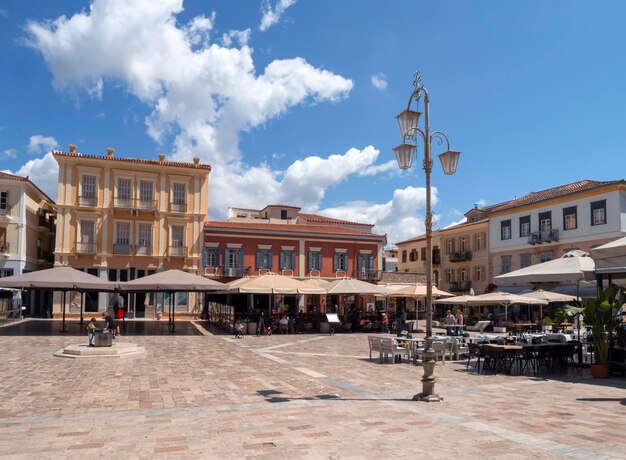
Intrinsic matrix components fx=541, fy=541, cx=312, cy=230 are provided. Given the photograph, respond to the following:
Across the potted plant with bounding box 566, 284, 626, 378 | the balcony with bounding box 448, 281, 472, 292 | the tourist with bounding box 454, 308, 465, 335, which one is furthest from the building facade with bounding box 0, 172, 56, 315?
the balcony with bounding box 448, 281, 472, 292

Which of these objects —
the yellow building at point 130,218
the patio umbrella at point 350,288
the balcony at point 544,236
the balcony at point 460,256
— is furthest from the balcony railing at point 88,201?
the balcony at point 544,236

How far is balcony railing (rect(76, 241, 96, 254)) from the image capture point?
34375 millimetres

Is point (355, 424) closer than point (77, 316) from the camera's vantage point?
Yes

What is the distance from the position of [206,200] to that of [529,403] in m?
30.3

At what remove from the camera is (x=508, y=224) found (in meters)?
41.8

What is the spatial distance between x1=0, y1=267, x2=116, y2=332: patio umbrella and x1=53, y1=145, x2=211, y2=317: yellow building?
11.3 metres

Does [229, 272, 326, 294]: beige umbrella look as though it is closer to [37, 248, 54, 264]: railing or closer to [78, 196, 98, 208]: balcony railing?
[78, 196, 98, 208]: balcony railing

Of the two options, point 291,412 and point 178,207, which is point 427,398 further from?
point 178,207

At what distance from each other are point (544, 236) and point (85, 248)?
3080 cm

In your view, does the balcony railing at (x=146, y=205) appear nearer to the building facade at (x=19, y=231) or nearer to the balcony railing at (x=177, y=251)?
the balcony railing at (x=177, y=251)

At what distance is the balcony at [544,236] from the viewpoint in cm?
3700

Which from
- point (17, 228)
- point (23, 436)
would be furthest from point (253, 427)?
point (17, 228)

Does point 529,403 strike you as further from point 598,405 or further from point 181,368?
point 181,368

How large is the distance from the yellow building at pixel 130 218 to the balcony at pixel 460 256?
22580 millimetres
